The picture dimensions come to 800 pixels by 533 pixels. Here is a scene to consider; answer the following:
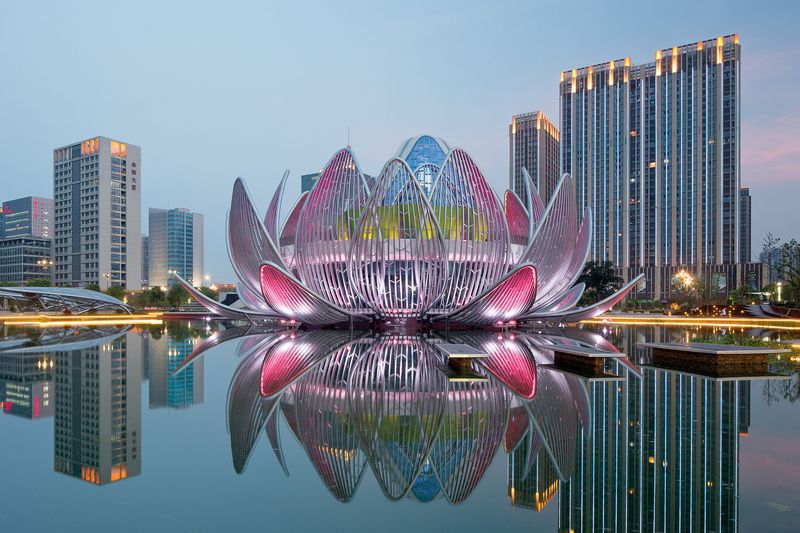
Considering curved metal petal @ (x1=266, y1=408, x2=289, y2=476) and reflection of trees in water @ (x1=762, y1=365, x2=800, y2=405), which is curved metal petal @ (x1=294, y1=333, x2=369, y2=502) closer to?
curved metal petal @ (x1=266, y1=408, x2=289, y2=476)

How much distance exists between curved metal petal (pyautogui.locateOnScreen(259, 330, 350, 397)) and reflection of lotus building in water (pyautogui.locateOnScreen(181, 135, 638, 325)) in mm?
2252

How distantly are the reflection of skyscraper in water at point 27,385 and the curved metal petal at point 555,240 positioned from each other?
17.3 meters

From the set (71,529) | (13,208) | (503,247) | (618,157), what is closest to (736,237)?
(618,157)

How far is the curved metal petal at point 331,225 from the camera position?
24594mm

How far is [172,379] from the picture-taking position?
12.5 metres

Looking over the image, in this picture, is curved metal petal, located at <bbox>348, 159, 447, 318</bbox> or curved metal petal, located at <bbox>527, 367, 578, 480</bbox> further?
curved metal petal, located at <bbox>348, 159, 447, 318</bbox>

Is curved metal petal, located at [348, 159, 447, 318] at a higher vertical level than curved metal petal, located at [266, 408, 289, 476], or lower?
A: higher

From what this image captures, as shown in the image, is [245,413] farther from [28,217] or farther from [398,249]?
[28,217]

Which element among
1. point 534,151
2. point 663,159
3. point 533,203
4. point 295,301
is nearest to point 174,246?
point 534,151

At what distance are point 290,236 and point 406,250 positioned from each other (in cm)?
812

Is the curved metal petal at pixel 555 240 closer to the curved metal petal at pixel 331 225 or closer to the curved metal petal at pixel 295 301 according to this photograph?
the curved metal petal at pixel 331 225

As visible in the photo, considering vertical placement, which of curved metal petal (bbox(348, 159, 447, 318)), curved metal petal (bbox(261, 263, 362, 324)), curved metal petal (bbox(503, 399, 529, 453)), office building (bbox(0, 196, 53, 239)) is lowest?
curved metal petal (bbox(503, 399, 529, 453))

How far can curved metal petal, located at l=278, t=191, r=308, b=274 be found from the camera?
26791 mm

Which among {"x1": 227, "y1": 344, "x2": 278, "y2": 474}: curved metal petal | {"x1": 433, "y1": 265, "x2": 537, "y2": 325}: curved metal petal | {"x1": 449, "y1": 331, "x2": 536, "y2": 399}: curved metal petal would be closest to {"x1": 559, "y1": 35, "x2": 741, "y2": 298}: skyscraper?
{"x1": 433, "y1": 265, "x2": 537, "y2": 325}: curved metal petal
